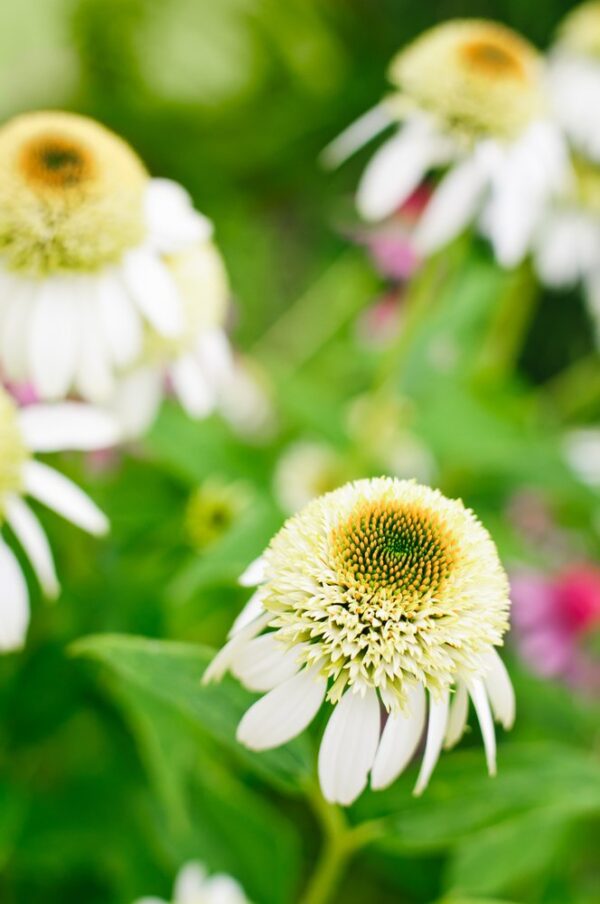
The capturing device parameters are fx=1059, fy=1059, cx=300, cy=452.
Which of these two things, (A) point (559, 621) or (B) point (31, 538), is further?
(A) point (559, 621)

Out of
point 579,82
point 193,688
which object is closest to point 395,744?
point 193,688

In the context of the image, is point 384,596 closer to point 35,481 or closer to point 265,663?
point 265,663

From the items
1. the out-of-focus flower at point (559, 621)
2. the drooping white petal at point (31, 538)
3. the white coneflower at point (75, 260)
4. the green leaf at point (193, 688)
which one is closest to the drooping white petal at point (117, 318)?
the white coneflower at point (75, 260)

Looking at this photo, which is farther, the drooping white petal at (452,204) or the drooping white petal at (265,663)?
the drooping white petal at (452,204)

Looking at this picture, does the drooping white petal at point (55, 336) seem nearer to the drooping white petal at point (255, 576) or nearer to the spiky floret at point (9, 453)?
the spiky floret at point (9, 453)

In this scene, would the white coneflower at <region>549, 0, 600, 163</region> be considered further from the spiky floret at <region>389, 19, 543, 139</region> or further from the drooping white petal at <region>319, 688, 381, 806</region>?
the drooping white petal at <region>319, 688, 381, 806</region>

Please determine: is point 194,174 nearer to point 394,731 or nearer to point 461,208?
point 461,208
